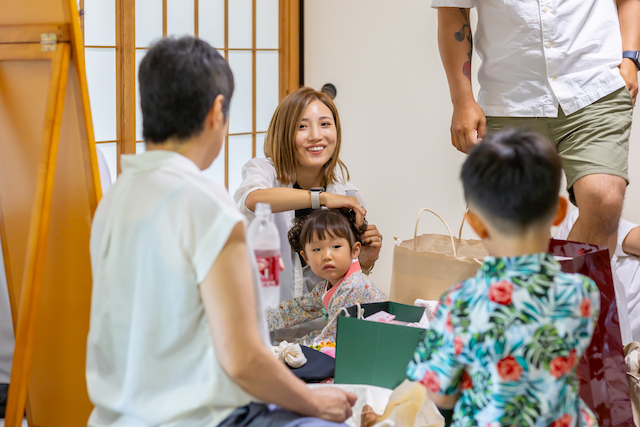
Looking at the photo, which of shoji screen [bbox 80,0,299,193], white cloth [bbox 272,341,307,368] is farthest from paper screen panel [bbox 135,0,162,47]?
white cloth [bbox 272,341,307,368]

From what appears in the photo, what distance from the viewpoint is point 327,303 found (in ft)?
7.41

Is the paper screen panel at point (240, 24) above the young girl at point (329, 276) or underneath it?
above

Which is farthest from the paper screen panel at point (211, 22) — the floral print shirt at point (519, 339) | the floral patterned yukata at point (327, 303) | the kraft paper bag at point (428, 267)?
the floral print shirt at point (519, 339)

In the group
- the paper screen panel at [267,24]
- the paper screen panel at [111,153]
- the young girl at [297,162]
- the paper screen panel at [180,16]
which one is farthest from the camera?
the paper screen panel at [267,24]

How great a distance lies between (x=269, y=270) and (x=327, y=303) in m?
1.07

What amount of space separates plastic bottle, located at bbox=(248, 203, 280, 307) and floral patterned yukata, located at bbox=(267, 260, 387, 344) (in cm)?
91

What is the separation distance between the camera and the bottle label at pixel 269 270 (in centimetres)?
122

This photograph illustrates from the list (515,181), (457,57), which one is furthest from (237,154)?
(515,181)

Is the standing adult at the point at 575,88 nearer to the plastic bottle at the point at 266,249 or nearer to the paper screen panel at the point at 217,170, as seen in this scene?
the plastic bottle at the point at 266,249

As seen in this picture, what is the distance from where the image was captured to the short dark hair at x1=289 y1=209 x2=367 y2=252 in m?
2.25

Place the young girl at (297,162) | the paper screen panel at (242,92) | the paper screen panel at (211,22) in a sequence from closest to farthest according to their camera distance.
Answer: the young girl at (297,162) < the paper screen panel at (211,22) < the paper screen panel at (242,92)

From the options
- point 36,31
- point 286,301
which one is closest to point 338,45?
point 286,301

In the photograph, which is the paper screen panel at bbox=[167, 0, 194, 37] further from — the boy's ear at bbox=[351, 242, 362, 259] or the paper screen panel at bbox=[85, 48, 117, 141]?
the boy's ear at bbox=[351, 242, 362, 259]

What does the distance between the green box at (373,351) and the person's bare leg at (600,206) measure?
739mm
